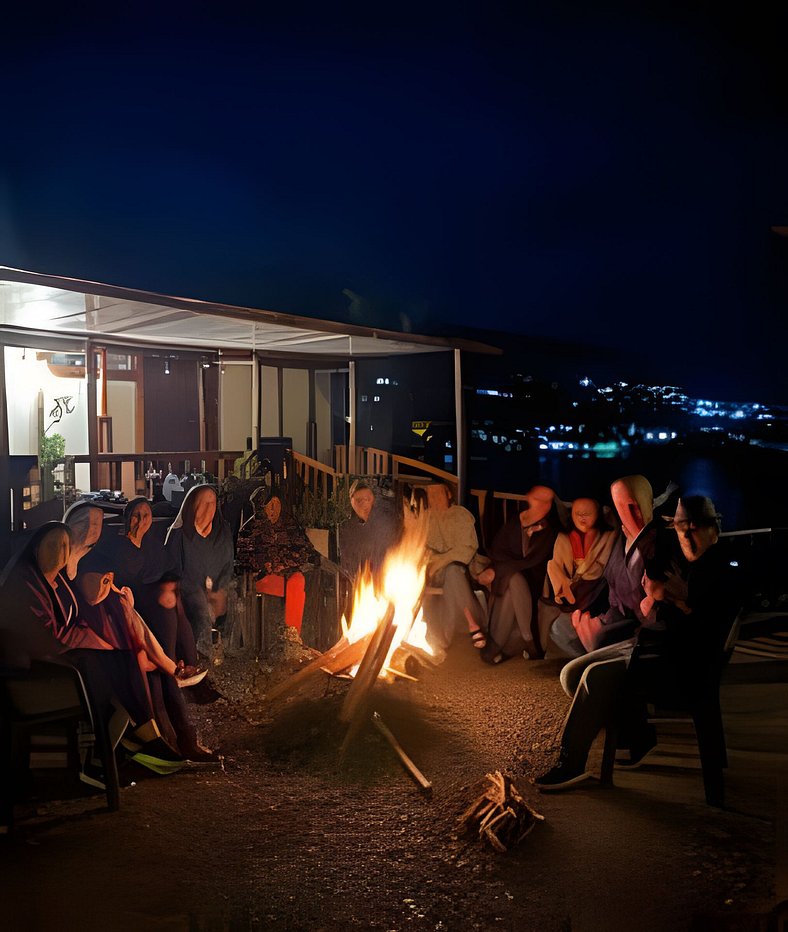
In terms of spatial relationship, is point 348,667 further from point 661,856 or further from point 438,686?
point 661,856

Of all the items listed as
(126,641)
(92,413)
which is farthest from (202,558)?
(92,413)

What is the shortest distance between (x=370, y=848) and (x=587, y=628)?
278cm

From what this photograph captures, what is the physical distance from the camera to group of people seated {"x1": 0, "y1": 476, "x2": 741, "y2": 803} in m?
4.46

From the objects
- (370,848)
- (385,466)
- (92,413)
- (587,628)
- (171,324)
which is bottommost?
(370,848)

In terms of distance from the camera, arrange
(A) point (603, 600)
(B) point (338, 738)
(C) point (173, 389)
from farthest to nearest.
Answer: (C) point (173, 389), (A) point (603, 600), (B) point (338, 738)

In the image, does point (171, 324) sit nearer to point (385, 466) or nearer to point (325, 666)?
point (385, 466)

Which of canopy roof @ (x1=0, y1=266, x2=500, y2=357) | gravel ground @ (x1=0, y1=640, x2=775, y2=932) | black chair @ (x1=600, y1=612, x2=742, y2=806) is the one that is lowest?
gravel ground @ (x1=0, y1=640, x2=775, y2=932)

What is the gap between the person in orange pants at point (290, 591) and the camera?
6.43m

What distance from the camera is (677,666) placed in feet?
14.9

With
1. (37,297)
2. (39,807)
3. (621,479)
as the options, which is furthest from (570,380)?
(39,807)

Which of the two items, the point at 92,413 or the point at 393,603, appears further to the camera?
the point at 92,413

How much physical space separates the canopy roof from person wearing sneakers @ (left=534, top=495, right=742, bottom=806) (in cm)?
306

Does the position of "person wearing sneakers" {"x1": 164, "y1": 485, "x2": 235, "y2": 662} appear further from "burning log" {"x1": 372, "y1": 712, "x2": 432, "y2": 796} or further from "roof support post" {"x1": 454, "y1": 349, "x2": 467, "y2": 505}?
"roof support post" {"x1": 454, "y1": 349, "x2": 467, "y2": 505}

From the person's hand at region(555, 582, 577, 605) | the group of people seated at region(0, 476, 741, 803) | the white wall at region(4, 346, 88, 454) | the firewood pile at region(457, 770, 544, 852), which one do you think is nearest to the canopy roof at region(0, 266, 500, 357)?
the white wall at region(4, 346, 88, 454)
